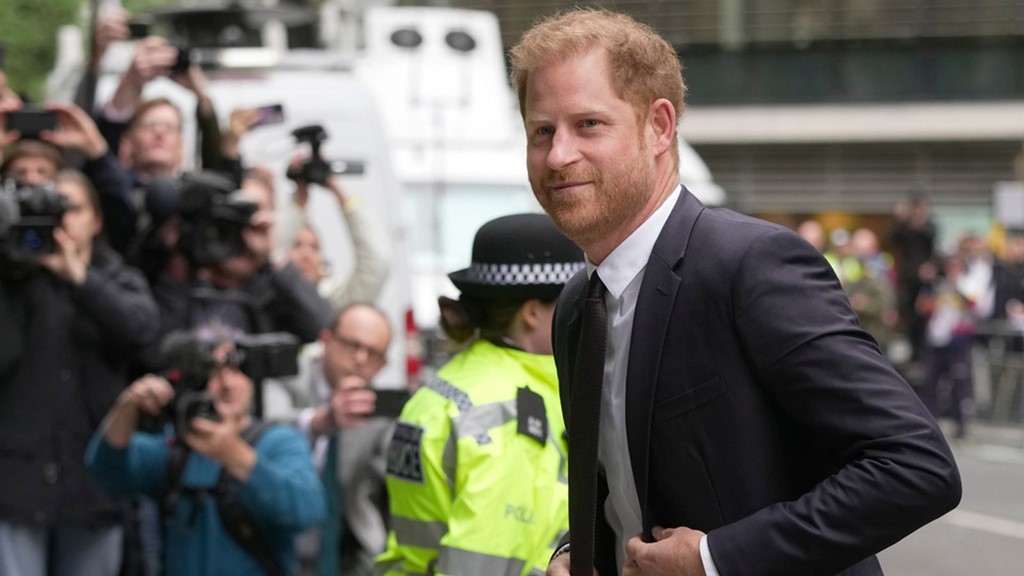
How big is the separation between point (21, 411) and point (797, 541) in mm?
4515

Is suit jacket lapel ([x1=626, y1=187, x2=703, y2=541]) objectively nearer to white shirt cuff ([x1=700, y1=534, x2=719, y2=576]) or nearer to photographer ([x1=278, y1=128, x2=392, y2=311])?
white shirt cuff ([x1=700, y1=534, x2=719, y2=576])

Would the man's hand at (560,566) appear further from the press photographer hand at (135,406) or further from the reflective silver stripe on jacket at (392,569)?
the press photographer hand at (135,406)

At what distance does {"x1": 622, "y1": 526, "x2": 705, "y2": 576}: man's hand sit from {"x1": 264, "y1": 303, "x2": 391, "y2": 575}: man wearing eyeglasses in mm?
3295

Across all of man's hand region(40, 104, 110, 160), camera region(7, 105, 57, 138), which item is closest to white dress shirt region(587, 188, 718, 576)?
camera region(7, 105, 57, 138)

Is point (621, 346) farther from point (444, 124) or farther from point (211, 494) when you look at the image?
point (444, 124)

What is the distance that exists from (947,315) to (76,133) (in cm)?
1289

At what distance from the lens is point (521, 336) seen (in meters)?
4.38

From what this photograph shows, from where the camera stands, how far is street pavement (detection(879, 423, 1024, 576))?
36.9 ft

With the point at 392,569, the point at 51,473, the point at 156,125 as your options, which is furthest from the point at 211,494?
the point at 156,125

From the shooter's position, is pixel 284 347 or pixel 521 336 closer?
pixel 521 336

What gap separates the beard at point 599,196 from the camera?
3025mm

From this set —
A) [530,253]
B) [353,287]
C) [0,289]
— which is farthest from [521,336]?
[353,287]

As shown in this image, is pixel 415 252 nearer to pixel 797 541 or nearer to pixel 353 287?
pixel 353 287

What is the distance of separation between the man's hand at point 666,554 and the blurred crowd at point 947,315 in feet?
45.8
